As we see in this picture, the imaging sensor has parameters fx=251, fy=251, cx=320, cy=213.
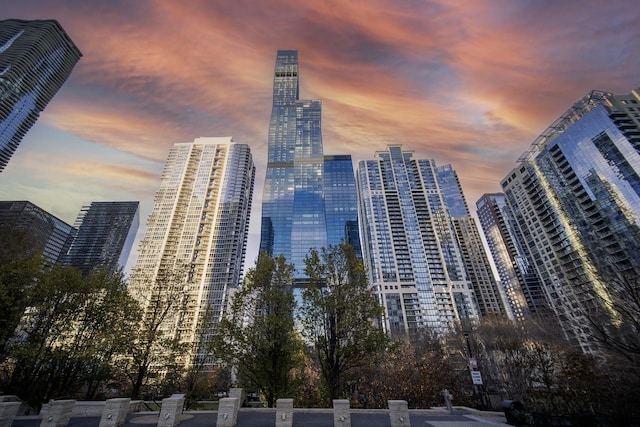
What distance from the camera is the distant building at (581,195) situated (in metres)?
67.3

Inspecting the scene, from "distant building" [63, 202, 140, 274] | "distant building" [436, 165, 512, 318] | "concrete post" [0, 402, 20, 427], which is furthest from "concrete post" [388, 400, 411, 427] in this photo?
"distant building" [63, 202, 140, 274]

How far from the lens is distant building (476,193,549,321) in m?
133

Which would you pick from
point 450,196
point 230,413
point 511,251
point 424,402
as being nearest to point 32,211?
point 230,413

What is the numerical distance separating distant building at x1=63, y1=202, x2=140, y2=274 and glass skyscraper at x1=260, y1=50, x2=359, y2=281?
95.3 m

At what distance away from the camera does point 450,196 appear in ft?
527

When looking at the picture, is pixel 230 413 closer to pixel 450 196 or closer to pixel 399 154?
pixel 399 154

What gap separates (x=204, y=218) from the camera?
111875 millimetres

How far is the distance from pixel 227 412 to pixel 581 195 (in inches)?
4491

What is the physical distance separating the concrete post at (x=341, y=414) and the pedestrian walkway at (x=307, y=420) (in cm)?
105

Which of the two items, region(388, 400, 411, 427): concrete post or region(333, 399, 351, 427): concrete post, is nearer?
region(333, 399, 351, 427): concrete post

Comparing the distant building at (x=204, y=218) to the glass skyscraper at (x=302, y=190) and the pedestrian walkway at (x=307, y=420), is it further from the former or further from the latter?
the pedestrian walkway at (x=307, y=420)

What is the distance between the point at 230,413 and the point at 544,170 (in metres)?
123

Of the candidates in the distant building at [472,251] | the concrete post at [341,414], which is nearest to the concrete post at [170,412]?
the concrete post at [341,414]

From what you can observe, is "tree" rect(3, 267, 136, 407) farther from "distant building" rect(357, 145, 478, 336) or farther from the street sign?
"distant building" rect(357, 145, 478, 336)
